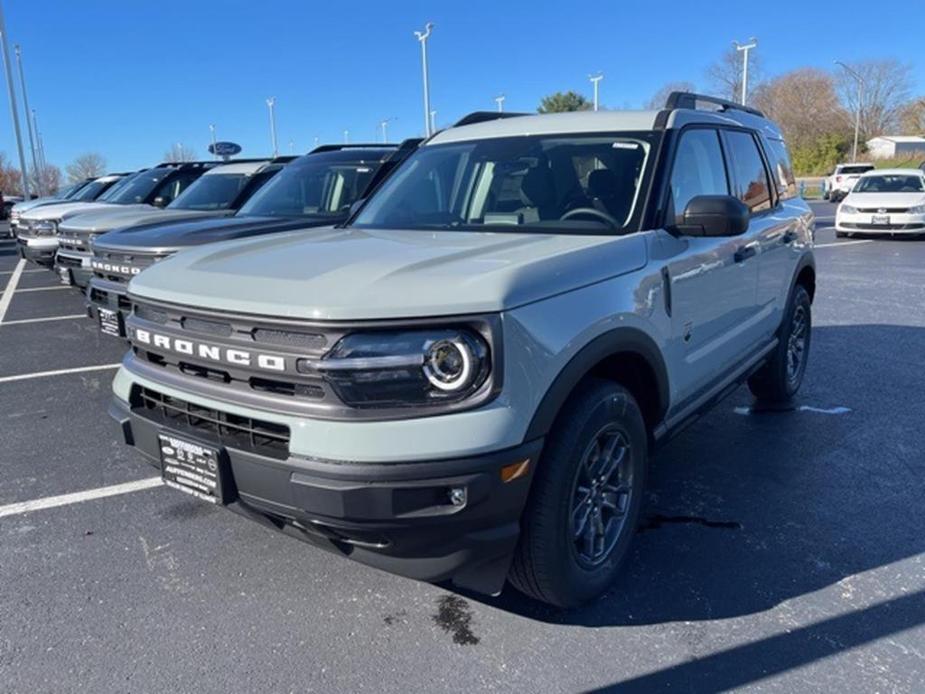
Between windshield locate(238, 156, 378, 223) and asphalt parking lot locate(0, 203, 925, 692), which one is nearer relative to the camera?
asphalt parking lot locate(0, 203, 925, 692)

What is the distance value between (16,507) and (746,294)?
412 cm

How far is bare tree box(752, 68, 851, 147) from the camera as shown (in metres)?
70.6

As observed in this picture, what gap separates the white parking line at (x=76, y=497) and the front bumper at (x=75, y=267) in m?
4.17

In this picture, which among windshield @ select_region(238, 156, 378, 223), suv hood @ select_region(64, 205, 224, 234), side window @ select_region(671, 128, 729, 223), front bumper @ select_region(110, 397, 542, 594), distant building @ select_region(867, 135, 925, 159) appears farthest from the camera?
distant building @ select_region(867, 135, 925, 159)

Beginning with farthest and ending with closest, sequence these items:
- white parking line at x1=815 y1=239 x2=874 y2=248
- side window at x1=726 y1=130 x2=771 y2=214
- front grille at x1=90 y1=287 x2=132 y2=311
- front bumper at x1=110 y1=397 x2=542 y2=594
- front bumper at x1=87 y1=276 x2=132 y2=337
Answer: white parking line at x1=815 y1=239 x2=874 y2=248, front grille at x1=90 y1=287 x2=132 y2=311, front bumper at x1=87 y1=276 x2=132 y2=337, side window at x1=726 y1=130 x2=771 y2=214, front bumper at x1=110 y1=397 x2=542 y2=594

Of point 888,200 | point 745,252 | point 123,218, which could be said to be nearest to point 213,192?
point 123,218

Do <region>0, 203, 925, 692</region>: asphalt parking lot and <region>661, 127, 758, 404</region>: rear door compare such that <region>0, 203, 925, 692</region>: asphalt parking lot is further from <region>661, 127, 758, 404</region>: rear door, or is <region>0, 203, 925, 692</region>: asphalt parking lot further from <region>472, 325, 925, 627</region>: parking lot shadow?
<region>661, 127, 758, 404</region>: rear door

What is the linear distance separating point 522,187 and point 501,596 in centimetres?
192

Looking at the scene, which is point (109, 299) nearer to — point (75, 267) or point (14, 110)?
point (75, 267)

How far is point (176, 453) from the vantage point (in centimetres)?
272

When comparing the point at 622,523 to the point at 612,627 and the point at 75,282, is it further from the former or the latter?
the point at 75,282

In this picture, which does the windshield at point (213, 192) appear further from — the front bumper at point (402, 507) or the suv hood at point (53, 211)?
the front bumper at point (402, 507)

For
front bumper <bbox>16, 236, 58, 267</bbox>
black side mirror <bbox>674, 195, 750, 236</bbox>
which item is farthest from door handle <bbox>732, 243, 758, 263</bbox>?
front bumper <bbox>16, 236, 58, 267</bbox>

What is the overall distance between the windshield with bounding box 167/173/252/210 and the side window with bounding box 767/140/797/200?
5.83 metres
